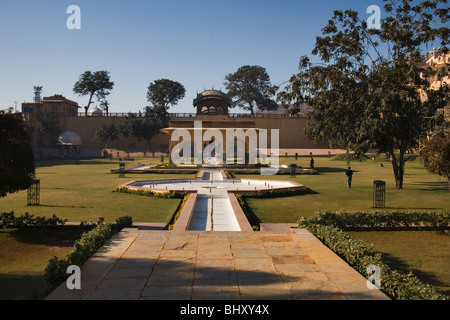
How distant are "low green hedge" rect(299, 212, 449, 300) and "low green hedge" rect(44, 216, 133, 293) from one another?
4208 millimetres

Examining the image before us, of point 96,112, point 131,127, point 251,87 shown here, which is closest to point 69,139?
point 131,127

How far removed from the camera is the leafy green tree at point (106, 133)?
51.2 meters

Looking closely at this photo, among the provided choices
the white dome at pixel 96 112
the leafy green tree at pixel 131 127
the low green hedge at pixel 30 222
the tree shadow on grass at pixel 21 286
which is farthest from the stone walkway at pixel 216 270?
the white dome at pixel 96 112

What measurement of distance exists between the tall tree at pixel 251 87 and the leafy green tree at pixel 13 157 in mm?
56658

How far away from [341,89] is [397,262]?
37.7 feet

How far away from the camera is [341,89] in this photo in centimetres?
1755

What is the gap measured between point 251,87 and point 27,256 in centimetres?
6067

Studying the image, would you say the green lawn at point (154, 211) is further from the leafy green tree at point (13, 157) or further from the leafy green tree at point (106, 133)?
the leafy green tree at point (106, 133)

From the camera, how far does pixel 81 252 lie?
21.5 feet

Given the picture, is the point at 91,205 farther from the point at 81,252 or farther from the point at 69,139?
the point at 69,139

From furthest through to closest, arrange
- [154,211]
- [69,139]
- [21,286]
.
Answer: [69,139] → [154,211] → [21,286]

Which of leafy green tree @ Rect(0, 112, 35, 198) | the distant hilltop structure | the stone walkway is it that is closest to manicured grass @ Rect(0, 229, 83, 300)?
the stone walkway

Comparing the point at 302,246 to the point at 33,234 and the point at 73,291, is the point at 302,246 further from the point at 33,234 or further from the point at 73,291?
the point at 33,234
